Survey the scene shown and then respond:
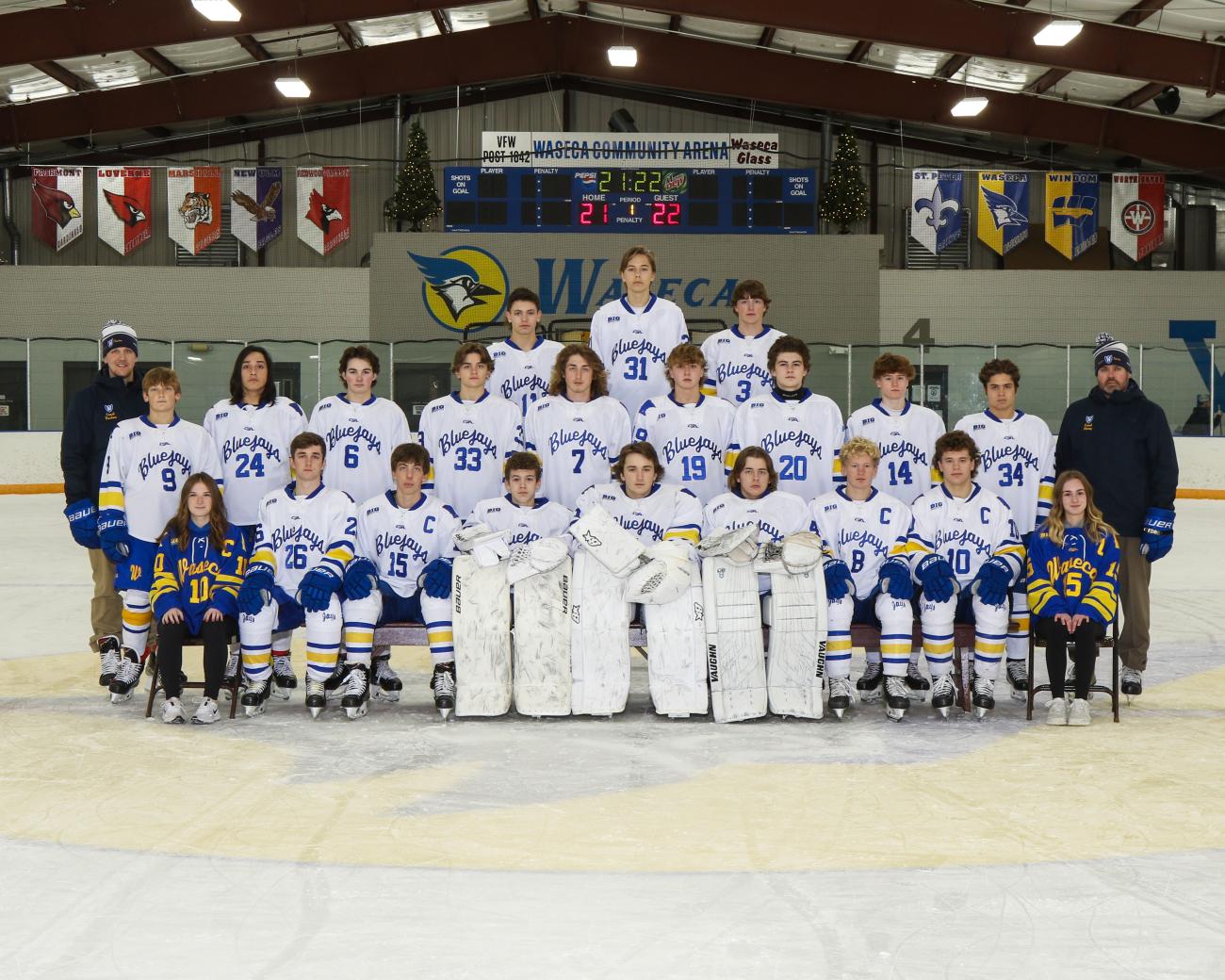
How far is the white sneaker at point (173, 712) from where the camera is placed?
4.89m

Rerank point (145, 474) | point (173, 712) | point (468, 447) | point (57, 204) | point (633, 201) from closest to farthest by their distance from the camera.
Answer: point (173, 712) → point (145, 474) → point (468, 447) → point (633, 201) → point (57, 204)

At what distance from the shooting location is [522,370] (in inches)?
247

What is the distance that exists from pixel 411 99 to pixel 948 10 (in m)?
9.75

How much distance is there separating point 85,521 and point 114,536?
0.37 meters

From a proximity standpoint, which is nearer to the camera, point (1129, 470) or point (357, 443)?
point (1129, 470)

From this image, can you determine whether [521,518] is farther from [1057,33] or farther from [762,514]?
[1057,33]

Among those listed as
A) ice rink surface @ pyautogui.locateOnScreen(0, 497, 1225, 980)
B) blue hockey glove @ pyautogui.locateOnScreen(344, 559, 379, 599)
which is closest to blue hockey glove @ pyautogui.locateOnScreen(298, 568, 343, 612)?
blue hockey glove @ pyautogui.locateOnScreen(344, 559, 379, 599)

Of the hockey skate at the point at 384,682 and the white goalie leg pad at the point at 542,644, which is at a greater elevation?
the white goalie leg pad at the point at 542,644

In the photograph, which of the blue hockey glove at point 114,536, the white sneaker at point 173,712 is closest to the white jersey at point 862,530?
the white sneaker at point 173,712

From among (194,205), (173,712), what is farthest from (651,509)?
(194,205)

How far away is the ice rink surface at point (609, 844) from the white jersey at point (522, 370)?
1665mm

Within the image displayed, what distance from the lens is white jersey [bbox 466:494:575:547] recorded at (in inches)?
213

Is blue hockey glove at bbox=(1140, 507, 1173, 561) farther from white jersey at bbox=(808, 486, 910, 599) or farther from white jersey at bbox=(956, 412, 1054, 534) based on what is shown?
white jersey at bbox=(808, 486, 910, 599)

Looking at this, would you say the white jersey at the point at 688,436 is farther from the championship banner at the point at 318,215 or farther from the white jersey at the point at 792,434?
the championship banner at the point at 318,215
